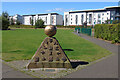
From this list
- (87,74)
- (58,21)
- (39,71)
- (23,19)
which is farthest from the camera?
(23,19)

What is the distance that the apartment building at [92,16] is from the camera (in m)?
80.4

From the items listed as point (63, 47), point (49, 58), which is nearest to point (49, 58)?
point (49, 58)

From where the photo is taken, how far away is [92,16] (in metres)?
91.3

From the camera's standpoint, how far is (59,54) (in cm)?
604

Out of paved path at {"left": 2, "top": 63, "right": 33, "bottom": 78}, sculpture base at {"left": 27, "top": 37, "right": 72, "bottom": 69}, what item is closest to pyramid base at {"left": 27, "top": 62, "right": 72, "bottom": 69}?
sculpture base at {"left": 27, "top": 37, "right": 72, "bottom": 69}

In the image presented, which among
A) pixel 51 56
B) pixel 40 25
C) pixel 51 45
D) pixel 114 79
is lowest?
pixel 114 79

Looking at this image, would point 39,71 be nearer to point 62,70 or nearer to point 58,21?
point 62,70

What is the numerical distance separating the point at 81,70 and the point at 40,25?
254 ft

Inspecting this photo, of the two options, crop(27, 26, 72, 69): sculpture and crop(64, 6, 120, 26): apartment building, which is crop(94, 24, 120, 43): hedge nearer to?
crop(27, 26, 72, 69): sculpture

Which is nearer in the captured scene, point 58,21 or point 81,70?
point 81,70

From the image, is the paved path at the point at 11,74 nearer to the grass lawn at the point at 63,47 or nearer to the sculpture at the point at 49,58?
the sculpture at the point at 49,58

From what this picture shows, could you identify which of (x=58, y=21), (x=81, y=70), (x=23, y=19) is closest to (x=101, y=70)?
(x=81, y=70)

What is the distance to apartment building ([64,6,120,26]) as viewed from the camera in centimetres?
8044

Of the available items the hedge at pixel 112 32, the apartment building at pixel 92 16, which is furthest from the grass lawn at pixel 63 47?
the apartment building at pixel 92 16
